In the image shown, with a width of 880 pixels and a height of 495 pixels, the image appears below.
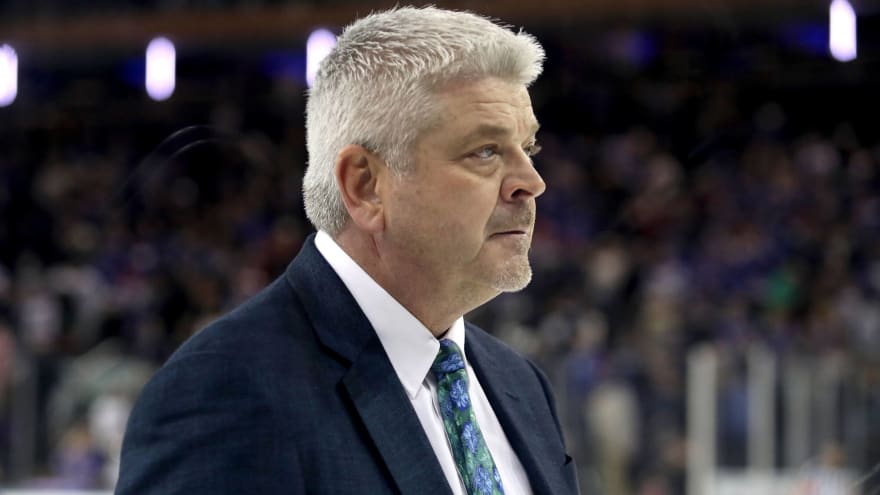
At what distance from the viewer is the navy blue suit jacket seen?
4.39 feet

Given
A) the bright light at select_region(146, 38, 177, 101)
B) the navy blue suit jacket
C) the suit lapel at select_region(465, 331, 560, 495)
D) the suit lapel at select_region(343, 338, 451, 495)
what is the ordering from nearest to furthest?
the navy blue suit jacket, the suit lapel at select_region(343, 338, 451, 495), the suit lapel at select_region(465, 331, 560, 495), the bright light at select_region(146, 38, 177, 101)

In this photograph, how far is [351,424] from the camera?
145 cm

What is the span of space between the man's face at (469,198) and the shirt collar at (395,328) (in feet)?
0.17

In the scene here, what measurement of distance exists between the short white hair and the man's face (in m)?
Answer: 0.02

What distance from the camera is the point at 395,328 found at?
157cm

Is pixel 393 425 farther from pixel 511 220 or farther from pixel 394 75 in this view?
pixel 394 75

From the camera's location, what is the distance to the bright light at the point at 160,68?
10.5 meters

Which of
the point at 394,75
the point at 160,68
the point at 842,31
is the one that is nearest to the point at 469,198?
the point at 394,75

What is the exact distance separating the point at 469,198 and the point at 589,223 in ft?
22.6

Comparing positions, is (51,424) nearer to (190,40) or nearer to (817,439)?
(817,439)

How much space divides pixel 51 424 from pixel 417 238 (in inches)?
186

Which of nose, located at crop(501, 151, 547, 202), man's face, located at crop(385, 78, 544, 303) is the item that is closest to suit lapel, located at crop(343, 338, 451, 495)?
man's face, located at crop(385, 78, 544, 303)

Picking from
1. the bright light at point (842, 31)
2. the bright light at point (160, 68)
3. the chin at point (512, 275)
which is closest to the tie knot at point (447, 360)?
the chin at point (512, 275)

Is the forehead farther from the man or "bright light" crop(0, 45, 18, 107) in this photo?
"bright light" crop(0, 45, 18, 107)
